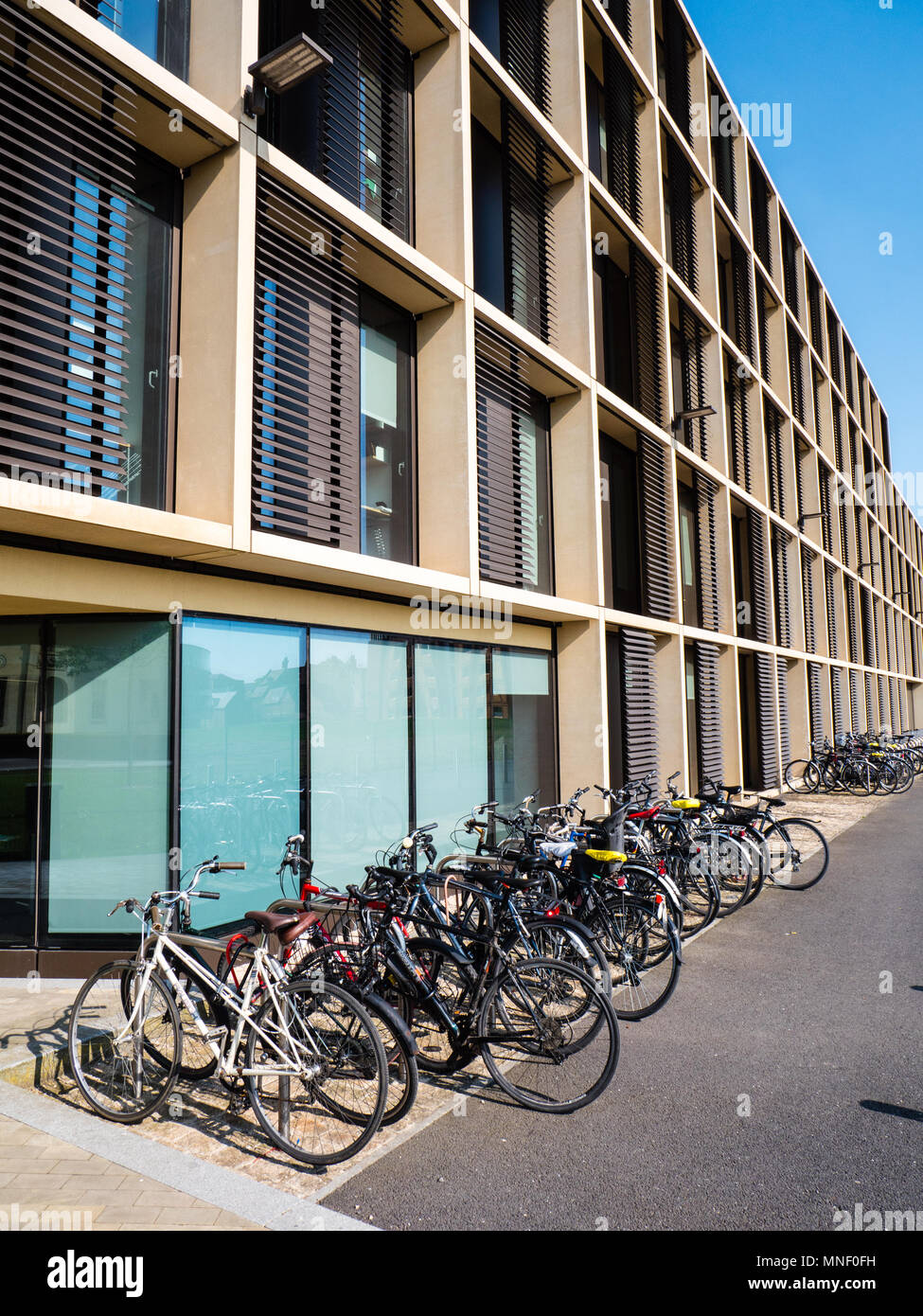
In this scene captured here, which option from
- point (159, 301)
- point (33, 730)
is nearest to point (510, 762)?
point (33, 730)

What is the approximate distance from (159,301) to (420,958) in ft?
16.6

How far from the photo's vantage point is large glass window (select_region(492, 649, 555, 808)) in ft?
32.9

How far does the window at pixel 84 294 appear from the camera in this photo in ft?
16.7

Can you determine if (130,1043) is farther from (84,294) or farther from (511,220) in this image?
(511,220)

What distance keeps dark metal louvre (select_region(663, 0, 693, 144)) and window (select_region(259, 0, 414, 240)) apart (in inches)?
373

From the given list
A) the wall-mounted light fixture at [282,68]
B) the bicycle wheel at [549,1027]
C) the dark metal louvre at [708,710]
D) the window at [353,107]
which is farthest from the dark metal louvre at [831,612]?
the bicycle wheel at [549,1027]

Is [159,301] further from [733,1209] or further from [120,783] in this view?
[733,1209]

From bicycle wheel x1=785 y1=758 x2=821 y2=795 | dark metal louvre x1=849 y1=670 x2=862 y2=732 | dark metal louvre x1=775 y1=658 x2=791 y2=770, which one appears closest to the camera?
bicycle wheel x1=785 y1=758 x2=821 y2=795

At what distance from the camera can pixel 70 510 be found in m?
4.75

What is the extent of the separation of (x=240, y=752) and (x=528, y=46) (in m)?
10.1

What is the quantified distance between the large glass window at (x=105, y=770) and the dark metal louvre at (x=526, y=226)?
647cm

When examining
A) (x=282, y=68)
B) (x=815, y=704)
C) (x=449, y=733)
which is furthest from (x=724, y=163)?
(x=449, y=733)

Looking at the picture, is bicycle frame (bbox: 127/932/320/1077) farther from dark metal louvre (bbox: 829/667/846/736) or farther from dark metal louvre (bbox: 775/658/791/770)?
dark metal louvre (bbox: 829/667/846/736)

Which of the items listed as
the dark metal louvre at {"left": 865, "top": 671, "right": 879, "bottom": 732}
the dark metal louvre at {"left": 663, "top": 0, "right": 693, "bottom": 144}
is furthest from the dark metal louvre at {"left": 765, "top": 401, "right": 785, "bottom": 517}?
the dark metal louvre at {"left": 865, "top": 671, "right": 879, "bottom": 732}
